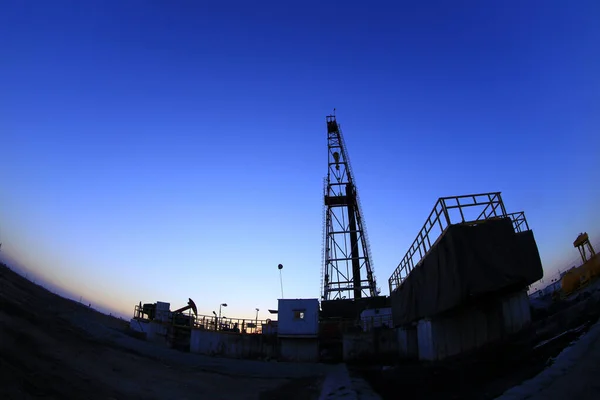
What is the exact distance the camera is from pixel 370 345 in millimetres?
29078

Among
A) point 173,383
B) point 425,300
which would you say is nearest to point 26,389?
point 173,383

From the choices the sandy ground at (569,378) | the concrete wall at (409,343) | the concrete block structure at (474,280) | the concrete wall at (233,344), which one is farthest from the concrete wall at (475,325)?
the concrete wall at (233,344)

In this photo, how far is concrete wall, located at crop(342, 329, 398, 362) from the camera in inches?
1113

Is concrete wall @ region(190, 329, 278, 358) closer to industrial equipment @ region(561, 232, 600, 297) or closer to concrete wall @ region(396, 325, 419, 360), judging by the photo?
concrete wall @ region(396, 325, 419, 360)

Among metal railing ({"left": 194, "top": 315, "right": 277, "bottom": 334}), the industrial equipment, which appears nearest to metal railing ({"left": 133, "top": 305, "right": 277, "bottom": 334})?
metal railing ({"left": 194, "top": 315, "right": 277, "bottom": 334})

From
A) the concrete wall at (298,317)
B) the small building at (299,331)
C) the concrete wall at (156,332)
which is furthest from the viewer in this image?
the concrete wall at (156,332)

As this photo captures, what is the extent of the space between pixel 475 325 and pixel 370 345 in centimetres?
1556

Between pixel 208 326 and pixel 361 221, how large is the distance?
809 inches

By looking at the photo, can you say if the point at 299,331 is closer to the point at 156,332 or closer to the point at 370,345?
the point at 370,345

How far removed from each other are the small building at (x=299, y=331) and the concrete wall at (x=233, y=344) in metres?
1.11

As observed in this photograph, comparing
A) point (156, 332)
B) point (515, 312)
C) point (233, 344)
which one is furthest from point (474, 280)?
point (156, 332)

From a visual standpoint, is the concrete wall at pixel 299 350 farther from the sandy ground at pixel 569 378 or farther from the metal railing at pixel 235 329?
the sandy ground at pixel 569 378

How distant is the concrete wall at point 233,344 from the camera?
1259 inches

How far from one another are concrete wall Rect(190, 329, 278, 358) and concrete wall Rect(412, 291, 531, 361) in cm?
1730
